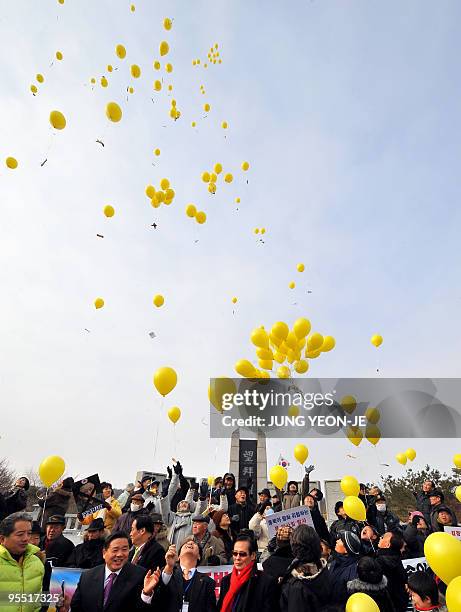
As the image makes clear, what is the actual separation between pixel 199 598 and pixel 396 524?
12.4ft

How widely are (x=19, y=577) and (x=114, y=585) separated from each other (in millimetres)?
743

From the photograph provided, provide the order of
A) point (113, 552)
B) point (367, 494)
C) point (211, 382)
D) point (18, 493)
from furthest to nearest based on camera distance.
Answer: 1. point (211, 382)
2. point (367, 494)
3. point (18, 493)
4. point (113, 552)

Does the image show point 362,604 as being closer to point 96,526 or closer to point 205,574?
point 205,574

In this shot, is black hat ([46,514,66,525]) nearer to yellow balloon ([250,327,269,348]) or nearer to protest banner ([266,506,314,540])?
protest banner ([266,506,314,540])

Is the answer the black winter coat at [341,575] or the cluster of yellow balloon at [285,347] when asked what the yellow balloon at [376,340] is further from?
the black winter coat at [341,575]

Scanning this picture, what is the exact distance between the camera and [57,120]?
18.4ft

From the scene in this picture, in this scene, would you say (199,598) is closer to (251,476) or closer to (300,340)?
(300,340)

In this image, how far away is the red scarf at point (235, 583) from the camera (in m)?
2.69

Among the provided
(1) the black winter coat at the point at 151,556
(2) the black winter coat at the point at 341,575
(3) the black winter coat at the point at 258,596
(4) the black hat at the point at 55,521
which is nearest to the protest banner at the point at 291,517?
(2) the black winter coat at the point at 341,575

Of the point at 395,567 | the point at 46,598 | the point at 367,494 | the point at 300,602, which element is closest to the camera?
the point at 300,602

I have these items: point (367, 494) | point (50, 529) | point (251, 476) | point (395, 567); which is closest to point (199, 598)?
point (395, 567)

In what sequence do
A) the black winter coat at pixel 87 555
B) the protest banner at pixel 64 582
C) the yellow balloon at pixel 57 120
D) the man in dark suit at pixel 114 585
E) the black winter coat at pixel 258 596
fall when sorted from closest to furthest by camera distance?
the man in dark suit at pixel 114 585, the black winter coat at pixel 258 596, the protest banner at pixel 64 582, the black winter coat at pixel 87 555, the yellow balloon at pixel 57 120

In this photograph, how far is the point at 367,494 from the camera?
6.41m

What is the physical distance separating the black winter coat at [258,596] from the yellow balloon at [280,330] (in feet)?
16.9
